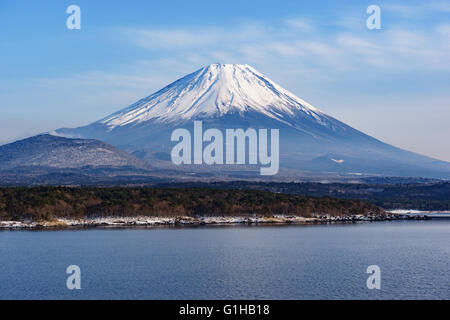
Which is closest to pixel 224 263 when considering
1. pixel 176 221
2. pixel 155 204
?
pixel 176 221

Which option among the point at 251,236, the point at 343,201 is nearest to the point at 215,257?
the point at 251,236

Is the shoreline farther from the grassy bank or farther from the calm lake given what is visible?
the calm lake

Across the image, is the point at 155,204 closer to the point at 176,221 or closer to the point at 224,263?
the point at 176,221

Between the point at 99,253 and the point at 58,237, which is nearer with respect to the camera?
the point at 99,253

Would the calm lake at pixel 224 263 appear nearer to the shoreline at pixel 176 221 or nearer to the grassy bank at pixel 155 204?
the shoreline at pixel 176 221

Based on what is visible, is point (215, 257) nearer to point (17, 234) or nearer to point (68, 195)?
point (17, 234)

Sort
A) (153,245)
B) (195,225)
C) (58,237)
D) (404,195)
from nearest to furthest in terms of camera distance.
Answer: (153,245) → (58,237) → (195,225) → (404,195)

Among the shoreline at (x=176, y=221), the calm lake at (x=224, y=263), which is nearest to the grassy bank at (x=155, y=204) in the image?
the shoreline at (x=176, y=221)
